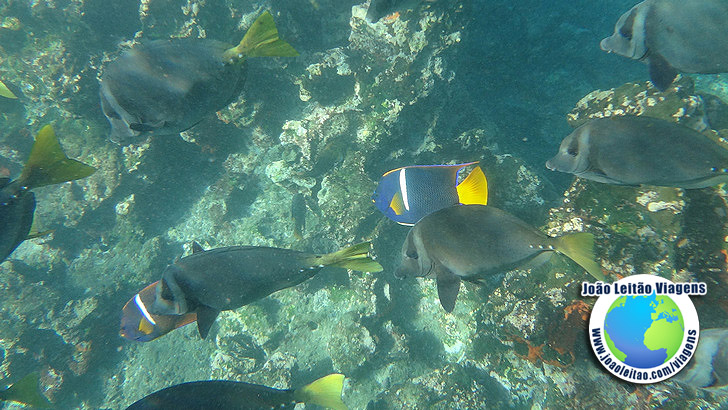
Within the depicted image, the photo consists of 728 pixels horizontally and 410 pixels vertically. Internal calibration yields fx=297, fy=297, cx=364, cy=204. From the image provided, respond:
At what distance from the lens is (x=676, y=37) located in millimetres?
2324

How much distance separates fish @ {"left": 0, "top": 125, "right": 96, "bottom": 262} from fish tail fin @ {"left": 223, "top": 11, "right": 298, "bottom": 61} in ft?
4.91

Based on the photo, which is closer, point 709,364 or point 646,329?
point 709,364

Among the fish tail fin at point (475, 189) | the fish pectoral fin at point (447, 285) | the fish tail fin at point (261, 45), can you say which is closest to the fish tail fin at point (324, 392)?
the fish pectoral fin at point (447, 285)

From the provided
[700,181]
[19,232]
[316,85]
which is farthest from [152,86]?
[700,181]

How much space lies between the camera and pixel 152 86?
98.3 inches

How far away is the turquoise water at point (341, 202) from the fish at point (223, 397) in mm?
2351

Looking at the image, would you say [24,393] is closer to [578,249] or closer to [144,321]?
[144,321]

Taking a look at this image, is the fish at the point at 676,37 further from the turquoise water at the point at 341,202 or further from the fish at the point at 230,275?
the fish at the point at 230,275

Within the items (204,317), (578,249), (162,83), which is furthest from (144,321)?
(578,249)

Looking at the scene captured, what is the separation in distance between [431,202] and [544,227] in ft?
5.69

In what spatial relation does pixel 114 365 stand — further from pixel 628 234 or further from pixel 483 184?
pixel 628 234

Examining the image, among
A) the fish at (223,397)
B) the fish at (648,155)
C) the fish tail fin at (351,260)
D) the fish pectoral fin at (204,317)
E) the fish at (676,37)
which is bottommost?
the fish at (223,397)

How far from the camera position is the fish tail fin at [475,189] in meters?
2.77

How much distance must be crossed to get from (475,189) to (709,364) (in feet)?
6.29
